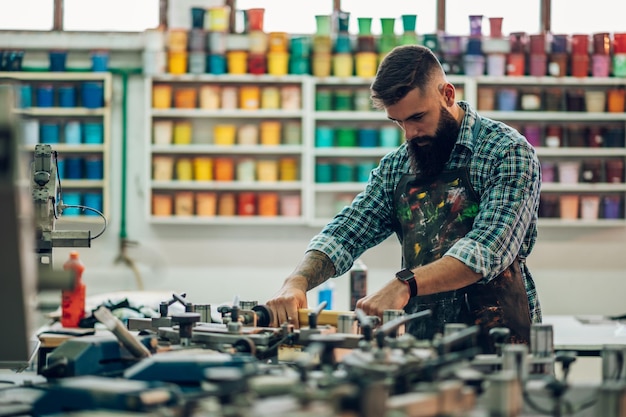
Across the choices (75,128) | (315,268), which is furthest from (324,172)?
(315,268)

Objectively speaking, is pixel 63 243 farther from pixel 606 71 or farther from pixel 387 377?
pixel 606 71

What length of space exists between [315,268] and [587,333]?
1.85m

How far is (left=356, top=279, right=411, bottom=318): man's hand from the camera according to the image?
90.1 inches

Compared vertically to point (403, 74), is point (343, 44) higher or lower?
higher

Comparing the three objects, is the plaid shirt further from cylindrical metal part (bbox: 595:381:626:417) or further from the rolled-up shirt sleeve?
cylindrical metal part (bbox: 595:381:626:417)

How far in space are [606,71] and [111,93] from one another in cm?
323

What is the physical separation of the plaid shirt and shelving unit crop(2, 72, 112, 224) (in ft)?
10.7

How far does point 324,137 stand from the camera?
5.75 meters

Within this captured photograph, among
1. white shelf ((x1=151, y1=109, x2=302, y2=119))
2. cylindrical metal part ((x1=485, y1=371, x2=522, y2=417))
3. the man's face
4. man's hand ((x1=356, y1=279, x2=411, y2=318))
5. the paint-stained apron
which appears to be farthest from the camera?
white shelf ((x1=151, y1=109, x2=302, y2=119))

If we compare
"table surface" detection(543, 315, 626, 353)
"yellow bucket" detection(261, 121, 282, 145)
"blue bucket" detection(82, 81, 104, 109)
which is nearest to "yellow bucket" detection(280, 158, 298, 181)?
"yellow bucket" detection(261, 121, 282, 145)

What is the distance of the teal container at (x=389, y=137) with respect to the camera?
18.9 ft

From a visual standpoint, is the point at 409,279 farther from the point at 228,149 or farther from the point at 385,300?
the point at 228,149

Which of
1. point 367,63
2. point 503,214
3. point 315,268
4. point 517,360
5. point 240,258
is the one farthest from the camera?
point 240,258

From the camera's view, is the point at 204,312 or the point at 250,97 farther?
the point at 250,97
